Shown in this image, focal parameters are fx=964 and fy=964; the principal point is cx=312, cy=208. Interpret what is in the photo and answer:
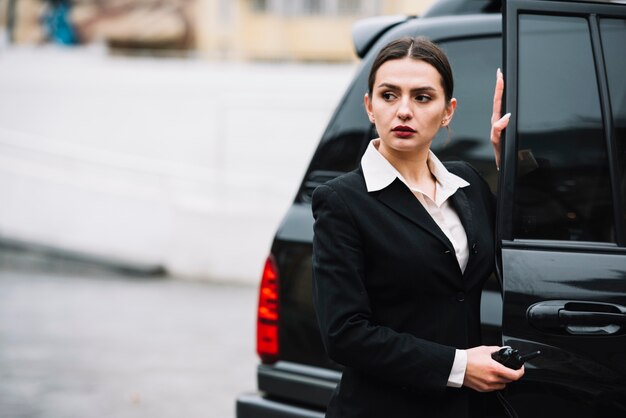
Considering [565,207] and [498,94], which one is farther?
[565,207]

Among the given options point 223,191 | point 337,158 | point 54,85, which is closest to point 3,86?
point 54,85

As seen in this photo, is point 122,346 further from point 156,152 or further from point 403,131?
point 156,152

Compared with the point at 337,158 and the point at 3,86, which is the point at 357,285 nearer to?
the point at 337,158

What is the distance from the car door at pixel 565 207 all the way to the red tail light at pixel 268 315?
1208 mm

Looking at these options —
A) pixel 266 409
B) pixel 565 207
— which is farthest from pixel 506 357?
pixel 266 409

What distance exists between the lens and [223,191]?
13.3m

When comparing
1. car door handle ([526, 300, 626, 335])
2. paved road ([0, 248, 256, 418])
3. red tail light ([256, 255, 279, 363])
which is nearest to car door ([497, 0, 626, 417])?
car door handle ([526, 300, 626, 335])

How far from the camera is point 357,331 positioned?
2170 millimetres

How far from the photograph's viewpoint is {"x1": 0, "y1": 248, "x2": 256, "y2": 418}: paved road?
612 cm

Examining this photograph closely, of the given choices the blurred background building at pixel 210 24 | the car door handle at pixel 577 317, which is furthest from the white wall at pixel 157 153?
the car door handle at pixel 577 317

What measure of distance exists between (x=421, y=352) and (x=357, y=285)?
8.2 inches

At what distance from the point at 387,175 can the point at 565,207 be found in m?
0.70

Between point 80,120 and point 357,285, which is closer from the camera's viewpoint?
point 357,285

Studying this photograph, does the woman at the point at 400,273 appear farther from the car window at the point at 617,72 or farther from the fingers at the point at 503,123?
→ the car window at the point at 617,72
